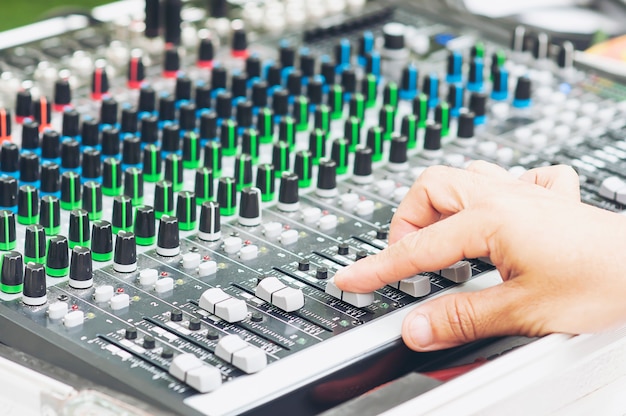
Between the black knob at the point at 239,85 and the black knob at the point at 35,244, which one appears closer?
the black knob at the point at 35,244

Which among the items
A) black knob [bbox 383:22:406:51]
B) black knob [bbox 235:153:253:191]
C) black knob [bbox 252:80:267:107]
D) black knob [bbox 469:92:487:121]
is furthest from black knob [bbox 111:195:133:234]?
black knob [bbox 383:22:406:51]

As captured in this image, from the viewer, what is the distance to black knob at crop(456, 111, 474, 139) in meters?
2.31

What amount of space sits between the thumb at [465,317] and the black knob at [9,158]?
2.52ft

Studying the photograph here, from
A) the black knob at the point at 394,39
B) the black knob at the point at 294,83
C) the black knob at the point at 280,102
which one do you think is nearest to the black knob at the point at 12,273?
the black knob at the point at 280,102

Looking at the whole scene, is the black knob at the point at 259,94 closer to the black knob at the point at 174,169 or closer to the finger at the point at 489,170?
the black knob at the point at 174,169

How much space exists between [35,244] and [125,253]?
0.45ft

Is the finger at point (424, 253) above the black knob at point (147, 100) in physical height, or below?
above

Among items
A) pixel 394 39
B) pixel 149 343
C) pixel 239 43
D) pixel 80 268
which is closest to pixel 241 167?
pixel 80 268

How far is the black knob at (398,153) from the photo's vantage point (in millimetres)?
2168

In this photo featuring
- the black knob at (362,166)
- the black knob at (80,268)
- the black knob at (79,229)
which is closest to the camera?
the black knob at (80,268)

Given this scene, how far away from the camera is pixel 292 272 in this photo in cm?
180

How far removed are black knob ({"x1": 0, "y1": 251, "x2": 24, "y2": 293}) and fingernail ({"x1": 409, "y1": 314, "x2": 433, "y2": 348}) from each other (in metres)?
0.56

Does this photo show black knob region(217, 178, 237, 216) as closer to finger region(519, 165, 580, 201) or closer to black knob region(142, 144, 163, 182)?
black knob region(142, 144, 163, 182)

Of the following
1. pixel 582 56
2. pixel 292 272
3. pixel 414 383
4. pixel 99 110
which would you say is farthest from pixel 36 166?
pixel 582 56
